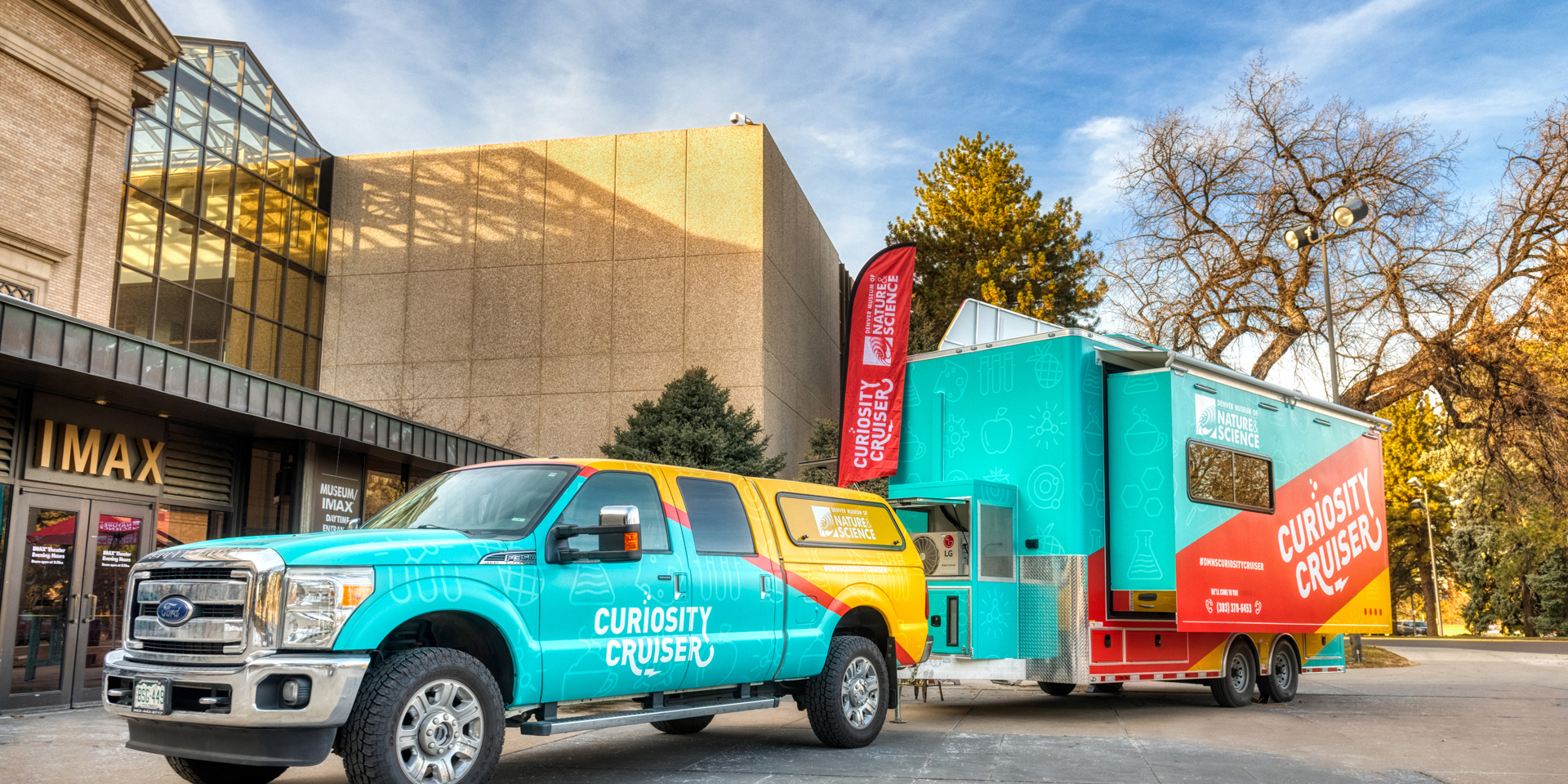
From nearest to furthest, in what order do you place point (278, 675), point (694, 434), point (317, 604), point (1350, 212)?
point (278, 675), point (317, 604), point (1350, 212), point (694, 434)

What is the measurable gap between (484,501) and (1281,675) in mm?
10965

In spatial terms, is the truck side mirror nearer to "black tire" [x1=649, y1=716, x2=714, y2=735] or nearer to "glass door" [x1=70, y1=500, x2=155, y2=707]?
"black tire" [x1=649, y1=716, x2=714, y2=735]

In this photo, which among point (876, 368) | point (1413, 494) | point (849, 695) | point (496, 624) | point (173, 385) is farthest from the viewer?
point (1413, 494)

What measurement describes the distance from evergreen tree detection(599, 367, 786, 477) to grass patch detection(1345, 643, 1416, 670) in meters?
12.9

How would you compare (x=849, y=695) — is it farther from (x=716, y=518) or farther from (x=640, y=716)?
(x=640, y=716)

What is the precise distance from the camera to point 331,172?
102 feet

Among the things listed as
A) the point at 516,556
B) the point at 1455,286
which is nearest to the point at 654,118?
the point at 1455,286

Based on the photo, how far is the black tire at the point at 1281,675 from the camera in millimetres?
14183

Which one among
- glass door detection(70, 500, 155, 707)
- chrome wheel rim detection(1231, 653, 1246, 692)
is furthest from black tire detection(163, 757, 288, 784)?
chrome wheel rim detection(1231, 653, 1246, 692)

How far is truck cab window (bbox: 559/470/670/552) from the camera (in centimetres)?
747

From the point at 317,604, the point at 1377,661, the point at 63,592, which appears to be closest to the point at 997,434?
the point at 317,604

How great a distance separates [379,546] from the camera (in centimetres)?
643

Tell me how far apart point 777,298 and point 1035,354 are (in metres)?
18.2

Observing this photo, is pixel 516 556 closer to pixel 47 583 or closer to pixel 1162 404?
pixel 1162 404
